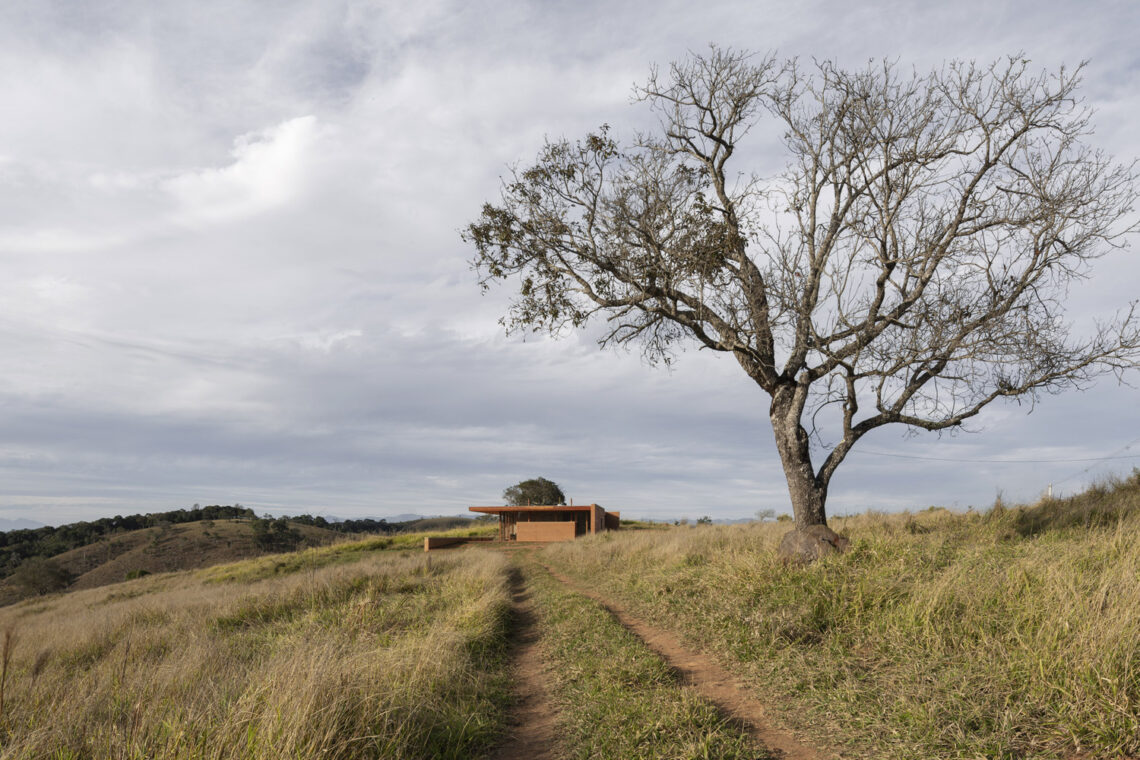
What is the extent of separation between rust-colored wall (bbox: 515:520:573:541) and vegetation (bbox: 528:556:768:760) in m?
31.7

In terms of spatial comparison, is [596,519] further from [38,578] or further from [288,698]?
[38,578]

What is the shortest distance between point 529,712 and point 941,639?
4.21 metres

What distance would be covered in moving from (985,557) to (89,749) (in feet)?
34.4

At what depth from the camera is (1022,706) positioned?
15.4 ft

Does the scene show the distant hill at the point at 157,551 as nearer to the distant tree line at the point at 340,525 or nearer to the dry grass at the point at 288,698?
the distant tree line at the point at 340,525

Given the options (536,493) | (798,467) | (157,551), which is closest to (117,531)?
(157,551)

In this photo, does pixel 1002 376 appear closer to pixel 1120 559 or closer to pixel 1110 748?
pixel 1120 559

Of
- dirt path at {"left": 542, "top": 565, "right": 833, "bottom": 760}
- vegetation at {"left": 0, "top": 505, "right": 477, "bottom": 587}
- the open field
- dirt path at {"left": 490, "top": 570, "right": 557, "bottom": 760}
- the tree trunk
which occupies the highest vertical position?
the tree trunk

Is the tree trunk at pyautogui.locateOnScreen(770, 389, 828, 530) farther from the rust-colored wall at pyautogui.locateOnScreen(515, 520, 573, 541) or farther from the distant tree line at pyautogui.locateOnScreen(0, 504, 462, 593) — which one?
the distant tree line at pyautogui.locateOnScreen(0, 504, 462, 593)

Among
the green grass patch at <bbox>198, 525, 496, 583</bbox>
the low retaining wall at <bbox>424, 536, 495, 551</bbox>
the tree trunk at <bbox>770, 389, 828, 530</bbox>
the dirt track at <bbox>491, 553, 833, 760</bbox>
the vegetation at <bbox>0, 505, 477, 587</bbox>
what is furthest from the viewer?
the vegetation at <bbox>0, 505, 477, 587</bbox>

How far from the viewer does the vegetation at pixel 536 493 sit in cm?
6844

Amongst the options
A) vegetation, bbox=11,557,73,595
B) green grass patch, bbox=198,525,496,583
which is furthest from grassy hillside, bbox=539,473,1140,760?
vegetation, bbox=11,557,73,595

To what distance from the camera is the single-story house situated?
133ft

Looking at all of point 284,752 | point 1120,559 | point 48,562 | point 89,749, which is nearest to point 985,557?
Result: point 1120,559
